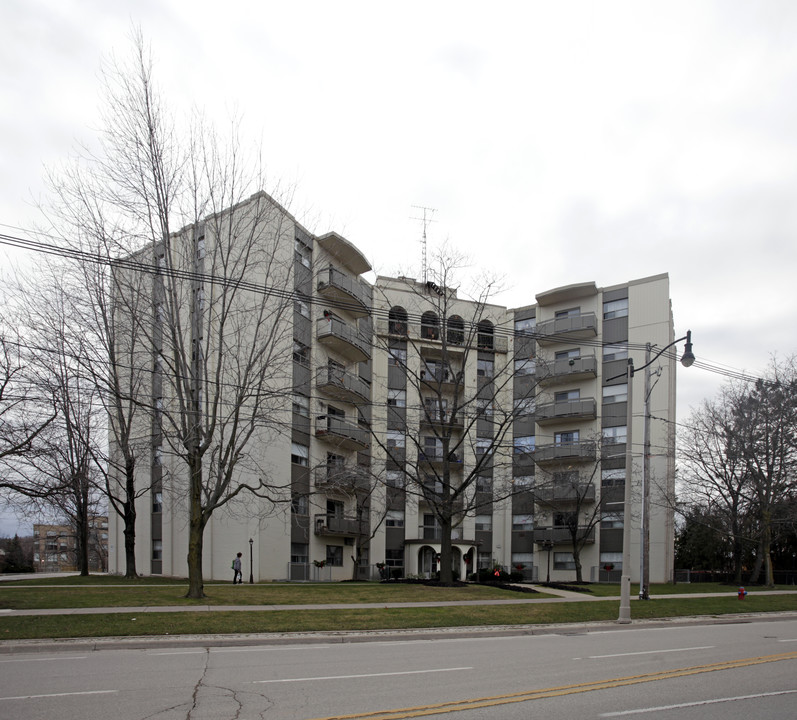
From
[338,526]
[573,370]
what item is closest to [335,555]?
[338,526]

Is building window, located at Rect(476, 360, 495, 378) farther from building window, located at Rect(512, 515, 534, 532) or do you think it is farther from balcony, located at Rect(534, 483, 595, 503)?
balcony, located at Rect(534, 483, 595, 503)

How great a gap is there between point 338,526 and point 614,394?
20131 mm

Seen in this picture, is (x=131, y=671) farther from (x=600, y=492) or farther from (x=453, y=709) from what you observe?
(x=600, y=492)

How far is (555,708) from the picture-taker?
7930 millimetres

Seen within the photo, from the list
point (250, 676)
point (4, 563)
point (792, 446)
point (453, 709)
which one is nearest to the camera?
point (453, 709)

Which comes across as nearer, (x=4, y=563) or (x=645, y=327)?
(x=645, y=327)

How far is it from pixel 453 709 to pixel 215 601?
14781 millimetres

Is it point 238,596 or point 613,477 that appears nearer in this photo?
point 238,596

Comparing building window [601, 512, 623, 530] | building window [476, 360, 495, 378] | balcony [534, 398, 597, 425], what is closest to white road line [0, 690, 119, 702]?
building window [601, 512, 623, 530]

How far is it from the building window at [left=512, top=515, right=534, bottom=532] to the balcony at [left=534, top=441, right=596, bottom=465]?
5.18m

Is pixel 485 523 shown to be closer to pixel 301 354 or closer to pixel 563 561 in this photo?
pixel 563 561

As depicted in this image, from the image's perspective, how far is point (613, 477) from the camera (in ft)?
150

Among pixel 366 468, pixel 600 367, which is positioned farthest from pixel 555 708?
pixel 600 367

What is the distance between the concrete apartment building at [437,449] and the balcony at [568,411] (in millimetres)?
102
